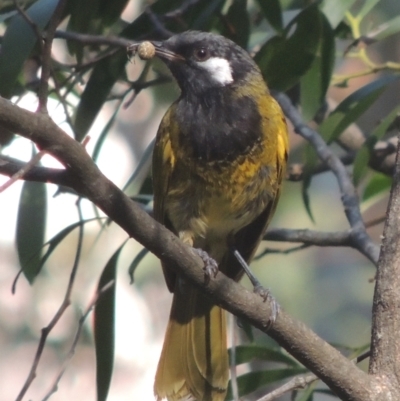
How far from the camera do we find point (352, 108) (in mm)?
2324

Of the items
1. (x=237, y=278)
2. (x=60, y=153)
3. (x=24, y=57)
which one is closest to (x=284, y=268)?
(x=237, y=278)

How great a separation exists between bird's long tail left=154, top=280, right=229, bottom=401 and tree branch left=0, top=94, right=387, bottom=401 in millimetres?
618

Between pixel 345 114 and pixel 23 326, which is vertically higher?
pixel 23 326

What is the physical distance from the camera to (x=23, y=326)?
5836 mm

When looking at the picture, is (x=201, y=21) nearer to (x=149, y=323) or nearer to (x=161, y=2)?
(x=161, y=2)

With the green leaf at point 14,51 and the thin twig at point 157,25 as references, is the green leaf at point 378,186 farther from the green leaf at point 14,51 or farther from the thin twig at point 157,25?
the green leaf at point 14,51

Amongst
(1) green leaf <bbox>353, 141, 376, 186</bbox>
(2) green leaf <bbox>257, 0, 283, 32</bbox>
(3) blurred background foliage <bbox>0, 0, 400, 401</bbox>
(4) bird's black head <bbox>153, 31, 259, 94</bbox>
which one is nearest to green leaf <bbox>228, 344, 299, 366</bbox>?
(3) blurred background foliage <bbox>0, 0, 400, 401</bbox>

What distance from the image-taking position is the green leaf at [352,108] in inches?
90.5

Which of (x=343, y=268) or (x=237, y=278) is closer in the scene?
(x=237, y=278)

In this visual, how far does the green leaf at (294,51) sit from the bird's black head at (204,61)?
0.07 metres

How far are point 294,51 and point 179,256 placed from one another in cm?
94

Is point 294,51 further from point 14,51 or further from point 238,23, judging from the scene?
point 14,51

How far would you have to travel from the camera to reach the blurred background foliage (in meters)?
2.21

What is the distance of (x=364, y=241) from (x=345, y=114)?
459 millimetres
